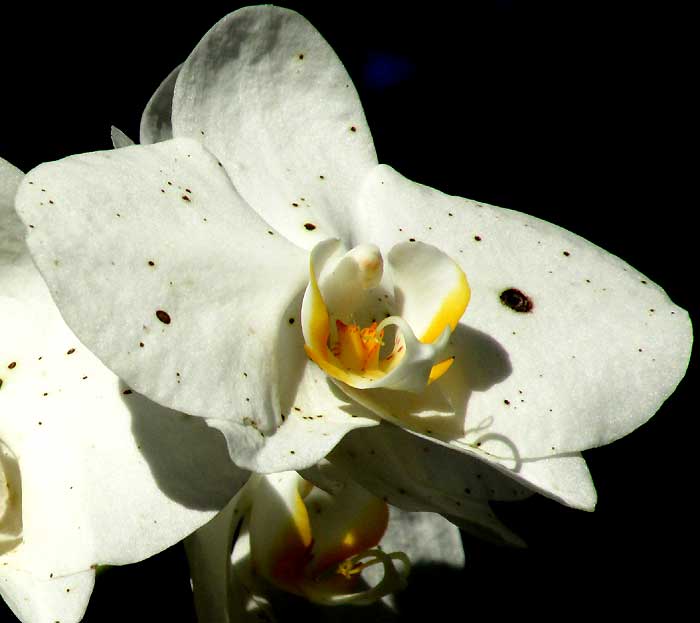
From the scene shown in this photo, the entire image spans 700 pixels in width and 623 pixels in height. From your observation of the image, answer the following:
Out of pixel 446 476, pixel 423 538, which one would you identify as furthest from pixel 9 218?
pixel 423 538

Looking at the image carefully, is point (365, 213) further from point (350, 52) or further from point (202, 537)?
point (350, 52)

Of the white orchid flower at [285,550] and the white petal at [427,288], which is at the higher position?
the white petal at [427,288]

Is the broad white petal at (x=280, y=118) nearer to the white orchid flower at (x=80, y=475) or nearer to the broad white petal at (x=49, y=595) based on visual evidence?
the white orchid flower at (x=80, y=475)

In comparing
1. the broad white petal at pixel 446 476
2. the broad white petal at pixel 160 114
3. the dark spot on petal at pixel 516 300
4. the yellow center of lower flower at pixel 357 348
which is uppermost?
the broad white petal at pixel 160 114

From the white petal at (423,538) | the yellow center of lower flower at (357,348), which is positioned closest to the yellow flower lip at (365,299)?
the yellow center of lower flower at (357,348)

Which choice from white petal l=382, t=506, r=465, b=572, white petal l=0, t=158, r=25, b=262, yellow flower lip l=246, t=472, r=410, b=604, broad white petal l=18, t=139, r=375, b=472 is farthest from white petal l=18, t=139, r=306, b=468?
white petal l=382, t=506, r=465, b=572

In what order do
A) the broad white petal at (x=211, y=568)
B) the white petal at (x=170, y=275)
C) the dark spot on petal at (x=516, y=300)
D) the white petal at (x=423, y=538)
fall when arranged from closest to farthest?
the white petal at (x=170, y=275) → the dark spot on petal at (x=516, y=300) → the broad white petal at (x=211, y=568) → the white petal at (x=423, y=538)

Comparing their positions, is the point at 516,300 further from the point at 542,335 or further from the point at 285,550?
the point at 285,550

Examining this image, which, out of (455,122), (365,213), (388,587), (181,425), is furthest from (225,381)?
(455,122)
